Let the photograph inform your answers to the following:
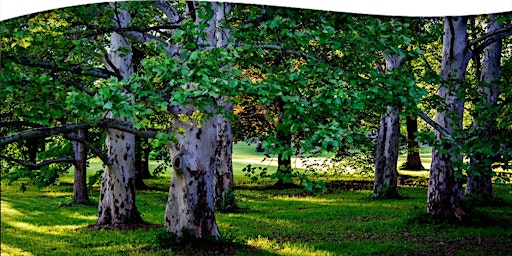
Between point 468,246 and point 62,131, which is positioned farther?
point 62,131

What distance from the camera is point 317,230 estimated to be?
525 cm

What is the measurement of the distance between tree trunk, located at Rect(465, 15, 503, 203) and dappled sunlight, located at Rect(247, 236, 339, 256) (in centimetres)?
143

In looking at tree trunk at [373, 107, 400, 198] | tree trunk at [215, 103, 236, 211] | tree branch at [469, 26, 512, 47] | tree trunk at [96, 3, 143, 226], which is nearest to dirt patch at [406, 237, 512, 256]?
tree trunk at [373, 107, 400, 198]

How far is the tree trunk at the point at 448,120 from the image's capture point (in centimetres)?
510

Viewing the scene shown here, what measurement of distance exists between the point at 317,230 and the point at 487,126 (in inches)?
69.4

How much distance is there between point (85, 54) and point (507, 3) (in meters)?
3.76

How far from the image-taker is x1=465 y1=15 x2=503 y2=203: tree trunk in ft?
14.9

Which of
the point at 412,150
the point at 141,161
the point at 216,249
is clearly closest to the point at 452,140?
the point at 412,150

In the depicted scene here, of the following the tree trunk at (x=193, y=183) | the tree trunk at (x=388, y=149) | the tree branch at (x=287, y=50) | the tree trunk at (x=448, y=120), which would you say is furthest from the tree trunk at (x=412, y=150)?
the tree trunk at (x=193, y=183)

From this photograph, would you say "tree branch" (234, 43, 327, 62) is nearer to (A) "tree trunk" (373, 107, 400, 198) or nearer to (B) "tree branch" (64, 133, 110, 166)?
(A) "tree trunk" (373, 107, 400, 198)

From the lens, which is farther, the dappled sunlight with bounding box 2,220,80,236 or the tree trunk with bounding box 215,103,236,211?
the tree trunk with bounding box 215,103,236,211

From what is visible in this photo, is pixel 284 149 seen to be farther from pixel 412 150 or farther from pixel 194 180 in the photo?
pixel 194 180

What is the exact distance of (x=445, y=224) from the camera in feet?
16.2

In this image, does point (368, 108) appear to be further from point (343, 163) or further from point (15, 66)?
point (15, 66)
